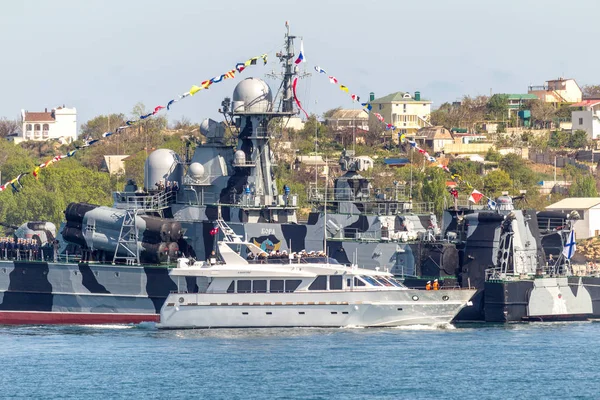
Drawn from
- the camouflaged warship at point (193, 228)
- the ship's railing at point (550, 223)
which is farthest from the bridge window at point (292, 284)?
the ship's railing at point (550, 223)

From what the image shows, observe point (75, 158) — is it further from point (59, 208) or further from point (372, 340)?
point (372, 340)

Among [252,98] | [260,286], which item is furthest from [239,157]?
[260,286]

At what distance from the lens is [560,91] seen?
494 ft

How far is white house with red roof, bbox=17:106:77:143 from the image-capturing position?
14950cm

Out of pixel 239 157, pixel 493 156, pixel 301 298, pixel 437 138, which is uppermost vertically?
pixel 437 138

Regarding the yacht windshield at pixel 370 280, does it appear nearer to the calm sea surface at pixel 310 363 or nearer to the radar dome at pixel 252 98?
the calm sea surface at pixel 310 363

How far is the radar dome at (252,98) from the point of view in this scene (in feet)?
220

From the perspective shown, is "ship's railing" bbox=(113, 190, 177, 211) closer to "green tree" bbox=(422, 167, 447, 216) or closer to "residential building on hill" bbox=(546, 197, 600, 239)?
"green tree" bbox=(422, 167, 447, 216)

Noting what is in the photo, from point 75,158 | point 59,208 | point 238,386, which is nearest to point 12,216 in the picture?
point 59,208

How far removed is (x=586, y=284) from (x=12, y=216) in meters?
49.1

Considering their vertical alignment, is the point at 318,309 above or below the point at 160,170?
below

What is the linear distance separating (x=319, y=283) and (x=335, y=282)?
69 cm

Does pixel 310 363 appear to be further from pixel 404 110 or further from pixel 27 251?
pixel 404 110

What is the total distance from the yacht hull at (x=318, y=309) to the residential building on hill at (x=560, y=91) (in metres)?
92.8
